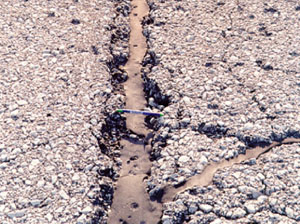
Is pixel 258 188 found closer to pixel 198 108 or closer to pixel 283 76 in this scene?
pixel 198 108

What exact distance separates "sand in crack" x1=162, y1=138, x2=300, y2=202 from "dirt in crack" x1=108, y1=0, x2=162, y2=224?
0.11 m

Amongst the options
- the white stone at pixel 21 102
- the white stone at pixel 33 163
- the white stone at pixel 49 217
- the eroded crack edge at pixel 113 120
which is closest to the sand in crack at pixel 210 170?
the eroded crack edge at pixel 113 120

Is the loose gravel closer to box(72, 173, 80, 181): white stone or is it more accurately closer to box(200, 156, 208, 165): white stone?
box(72, 173, 80, 181): white stone

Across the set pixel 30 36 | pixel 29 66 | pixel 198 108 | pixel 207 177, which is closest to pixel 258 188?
pixel 207 177

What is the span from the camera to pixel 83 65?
3.34 meters

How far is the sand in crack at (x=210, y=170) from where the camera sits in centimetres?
268

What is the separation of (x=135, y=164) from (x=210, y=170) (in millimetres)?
526

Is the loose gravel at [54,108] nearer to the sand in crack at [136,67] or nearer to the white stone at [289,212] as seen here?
the sand in crack at [136,67]

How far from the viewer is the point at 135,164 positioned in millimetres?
2912

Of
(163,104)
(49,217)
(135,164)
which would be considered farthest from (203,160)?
(49,217)

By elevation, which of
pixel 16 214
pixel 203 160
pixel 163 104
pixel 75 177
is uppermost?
pixel 163 104

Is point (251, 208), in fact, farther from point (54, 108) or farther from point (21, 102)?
point (21, 102)

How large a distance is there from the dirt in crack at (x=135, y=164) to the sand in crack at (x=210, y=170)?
0.11 meters

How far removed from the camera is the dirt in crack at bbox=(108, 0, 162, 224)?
8.73 feet
